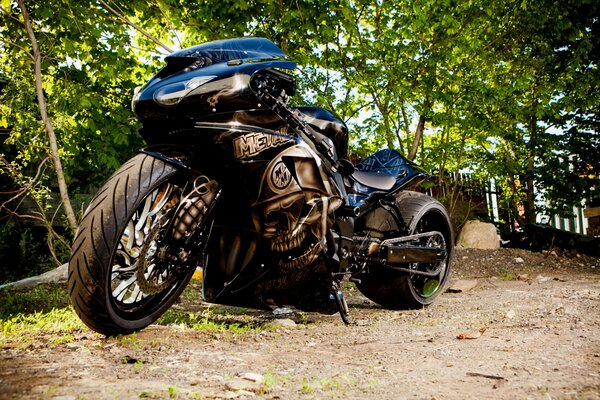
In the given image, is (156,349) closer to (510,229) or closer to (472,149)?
(472,149)

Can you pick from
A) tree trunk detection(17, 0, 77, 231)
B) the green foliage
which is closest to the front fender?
tree trunk detection(17, 0, 77, 231)

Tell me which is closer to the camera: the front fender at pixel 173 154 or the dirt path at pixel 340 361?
the dirt path at pixel 340 361

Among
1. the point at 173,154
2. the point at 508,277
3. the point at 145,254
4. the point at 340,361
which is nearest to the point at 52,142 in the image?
the point at 173,154

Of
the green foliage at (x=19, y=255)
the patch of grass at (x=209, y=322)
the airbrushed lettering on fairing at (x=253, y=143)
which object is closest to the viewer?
the airbrushed lettering on fairing at (x=253, y=143)

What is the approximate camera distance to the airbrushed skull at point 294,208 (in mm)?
3201

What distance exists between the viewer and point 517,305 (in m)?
4.61

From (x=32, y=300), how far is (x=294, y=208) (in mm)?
2972

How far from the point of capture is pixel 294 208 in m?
3.33

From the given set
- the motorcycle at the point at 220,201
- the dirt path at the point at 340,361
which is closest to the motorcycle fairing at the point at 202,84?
the motorcycle at the point at 220,201

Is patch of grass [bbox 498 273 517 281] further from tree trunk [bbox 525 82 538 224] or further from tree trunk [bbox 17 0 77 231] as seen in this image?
tree trunk [bbox 17 0 77 231]

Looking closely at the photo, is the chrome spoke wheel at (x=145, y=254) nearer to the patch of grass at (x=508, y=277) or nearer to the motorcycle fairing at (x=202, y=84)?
the motorcycle fairing at (x=202, y=84)

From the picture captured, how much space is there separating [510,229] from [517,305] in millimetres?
10475

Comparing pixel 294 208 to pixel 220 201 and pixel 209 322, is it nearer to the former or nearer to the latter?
pixel 220 201

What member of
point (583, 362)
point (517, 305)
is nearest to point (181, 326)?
point (583, 362)
